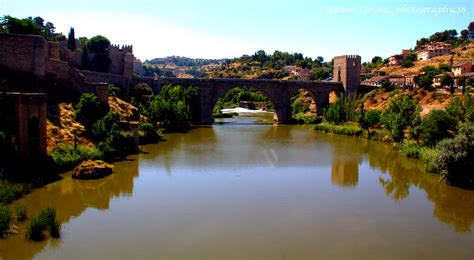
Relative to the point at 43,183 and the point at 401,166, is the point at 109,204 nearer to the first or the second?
the point at 43,183

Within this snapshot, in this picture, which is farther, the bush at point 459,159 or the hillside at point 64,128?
the hillside at point 64,128

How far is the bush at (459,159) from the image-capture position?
1605 centimetres

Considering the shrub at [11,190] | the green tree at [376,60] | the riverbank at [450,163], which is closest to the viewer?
the shrub at [11,190]

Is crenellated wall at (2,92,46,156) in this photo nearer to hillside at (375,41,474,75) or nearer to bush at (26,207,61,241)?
bush at (26,207,61,241)

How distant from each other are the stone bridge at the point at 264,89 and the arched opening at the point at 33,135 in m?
24.9

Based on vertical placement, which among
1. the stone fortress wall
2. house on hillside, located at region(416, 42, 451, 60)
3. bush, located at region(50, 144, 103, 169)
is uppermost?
house on hillside, located at region(416, 42, 451, 60)

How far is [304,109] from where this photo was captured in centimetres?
5478

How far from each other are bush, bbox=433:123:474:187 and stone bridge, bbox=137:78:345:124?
1102 inches

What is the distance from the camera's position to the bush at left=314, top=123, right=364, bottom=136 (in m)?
33.3

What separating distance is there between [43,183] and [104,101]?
1019cm

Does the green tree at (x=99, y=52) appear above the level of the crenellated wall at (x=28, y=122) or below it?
above

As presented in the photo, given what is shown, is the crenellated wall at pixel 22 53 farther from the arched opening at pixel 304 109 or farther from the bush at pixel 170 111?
the arched opening at pixel 304 109

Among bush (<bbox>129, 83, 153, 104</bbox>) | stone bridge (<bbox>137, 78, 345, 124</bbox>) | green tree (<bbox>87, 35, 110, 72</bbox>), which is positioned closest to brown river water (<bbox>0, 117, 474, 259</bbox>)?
bush (<bbox>129, 83, 153, 104</bbox>)

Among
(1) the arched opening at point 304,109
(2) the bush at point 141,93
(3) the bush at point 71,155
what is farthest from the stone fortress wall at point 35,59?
(1) the arched opening at point 304,109
